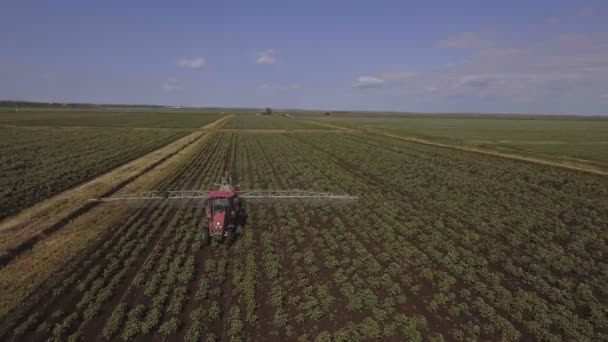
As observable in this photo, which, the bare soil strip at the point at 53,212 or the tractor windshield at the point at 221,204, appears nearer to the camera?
the bare soil strip at the point at 53,212

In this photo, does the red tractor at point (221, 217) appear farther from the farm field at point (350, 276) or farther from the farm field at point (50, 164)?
the farm field at point (50, 164)

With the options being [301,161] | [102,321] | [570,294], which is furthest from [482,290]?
[301,161]

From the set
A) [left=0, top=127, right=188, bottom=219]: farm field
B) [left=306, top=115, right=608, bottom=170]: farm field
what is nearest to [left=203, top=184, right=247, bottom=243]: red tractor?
[left=0, top=127, right=188, bottom=219]: farm field

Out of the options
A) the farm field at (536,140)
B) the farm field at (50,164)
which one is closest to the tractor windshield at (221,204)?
the farm field at (50,164)

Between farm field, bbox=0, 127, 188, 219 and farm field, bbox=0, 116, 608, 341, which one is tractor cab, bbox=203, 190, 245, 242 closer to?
farm field, bbox=0, 116, 608, 341

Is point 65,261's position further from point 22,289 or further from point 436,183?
point 436,183

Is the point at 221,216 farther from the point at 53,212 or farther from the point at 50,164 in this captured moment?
the point at 50,164
